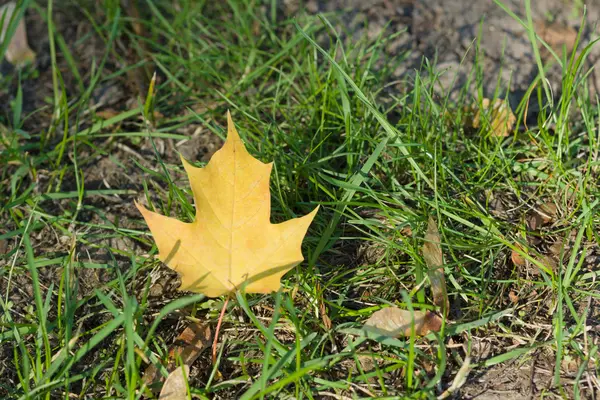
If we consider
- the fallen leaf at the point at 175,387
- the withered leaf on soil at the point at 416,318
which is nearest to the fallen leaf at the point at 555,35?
the withered leaf on soil at the point at 416,318

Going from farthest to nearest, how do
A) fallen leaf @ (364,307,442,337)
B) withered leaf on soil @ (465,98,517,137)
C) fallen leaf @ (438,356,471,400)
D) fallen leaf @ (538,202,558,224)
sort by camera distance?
withered leaf on soil @ (465,98,517,137), fallen leaf @ (538,202,558,224), fallen leaf @ (364,307,442,337), fallen leaf @ (438,356,471,400)

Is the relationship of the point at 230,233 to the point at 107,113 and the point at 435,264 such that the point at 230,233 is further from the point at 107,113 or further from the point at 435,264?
the point at 107,113

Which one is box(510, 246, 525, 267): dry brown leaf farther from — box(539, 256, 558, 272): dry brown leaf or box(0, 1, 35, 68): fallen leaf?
box(0, 1, 35, 68): fallen leaf

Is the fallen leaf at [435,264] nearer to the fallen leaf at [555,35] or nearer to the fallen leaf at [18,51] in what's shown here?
the fallen leaf at [555,35]

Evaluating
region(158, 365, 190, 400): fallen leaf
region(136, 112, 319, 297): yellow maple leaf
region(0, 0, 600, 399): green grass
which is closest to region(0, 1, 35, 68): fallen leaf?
region(0, 0, 600, 399): green grass

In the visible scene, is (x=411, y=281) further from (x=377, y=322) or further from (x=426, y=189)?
(x=426, y=189)

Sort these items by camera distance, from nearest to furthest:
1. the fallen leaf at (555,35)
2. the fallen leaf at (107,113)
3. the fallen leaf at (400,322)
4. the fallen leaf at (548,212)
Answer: the fallen leaf at (400,322)
the fallen leaf at (548,212)
the fallen leaf at (107,113)
the fallen leaf at (555,35)
